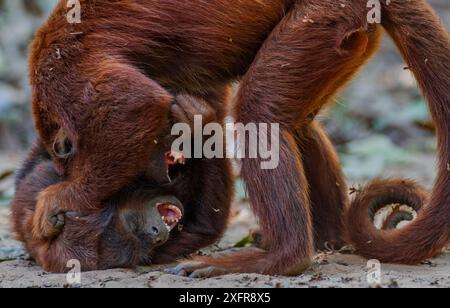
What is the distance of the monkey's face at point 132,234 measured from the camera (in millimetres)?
5531

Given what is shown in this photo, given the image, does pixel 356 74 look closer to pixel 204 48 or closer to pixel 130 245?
pixel 204 48

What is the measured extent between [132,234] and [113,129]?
0.79m

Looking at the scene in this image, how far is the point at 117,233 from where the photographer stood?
5594 millimetres

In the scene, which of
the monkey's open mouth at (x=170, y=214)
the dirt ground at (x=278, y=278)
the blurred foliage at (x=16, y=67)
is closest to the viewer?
the dirt ground at (x=278, y=278)

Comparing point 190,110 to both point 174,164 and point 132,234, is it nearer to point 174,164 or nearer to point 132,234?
point 174,164

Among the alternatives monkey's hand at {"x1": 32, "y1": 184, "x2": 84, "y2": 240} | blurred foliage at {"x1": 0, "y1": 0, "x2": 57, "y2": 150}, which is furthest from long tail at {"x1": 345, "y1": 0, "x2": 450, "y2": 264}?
blurred foliage at {"x1": 0, "y1": 0, "x2": 57, "y2": 150}

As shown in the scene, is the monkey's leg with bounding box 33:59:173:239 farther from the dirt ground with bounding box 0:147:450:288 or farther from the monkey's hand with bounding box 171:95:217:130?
the dirt ground with bounding box 0:147:450:288

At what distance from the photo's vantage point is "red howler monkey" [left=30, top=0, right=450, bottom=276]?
5074 millimetres

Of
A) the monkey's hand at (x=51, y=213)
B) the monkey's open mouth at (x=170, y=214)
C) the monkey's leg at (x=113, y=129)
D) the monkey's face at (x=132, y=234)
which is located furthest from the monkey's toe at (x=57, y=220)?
the monkey's open mouth at (x=170, y=214)

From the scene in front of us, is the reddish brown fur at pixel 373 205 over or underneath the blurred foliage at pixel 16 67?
underneath

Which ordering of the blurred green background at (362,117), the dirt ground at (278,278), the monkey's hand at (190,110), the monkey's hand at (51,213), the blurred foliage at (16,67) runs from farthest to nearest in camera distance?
the blurred foliage at (16,67) < the blurred green background at (362,117) < the monkey's hand at (51,213) < the monkey's hand at (190,110) < the dirt ground at (278,278)

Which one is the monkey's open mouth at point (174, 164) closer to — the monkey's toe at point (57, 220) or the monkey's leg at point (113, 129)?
the monkey's leg at point (113, 129)

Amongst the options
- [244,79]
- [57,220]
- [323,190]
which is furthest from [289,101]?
[57,220]
